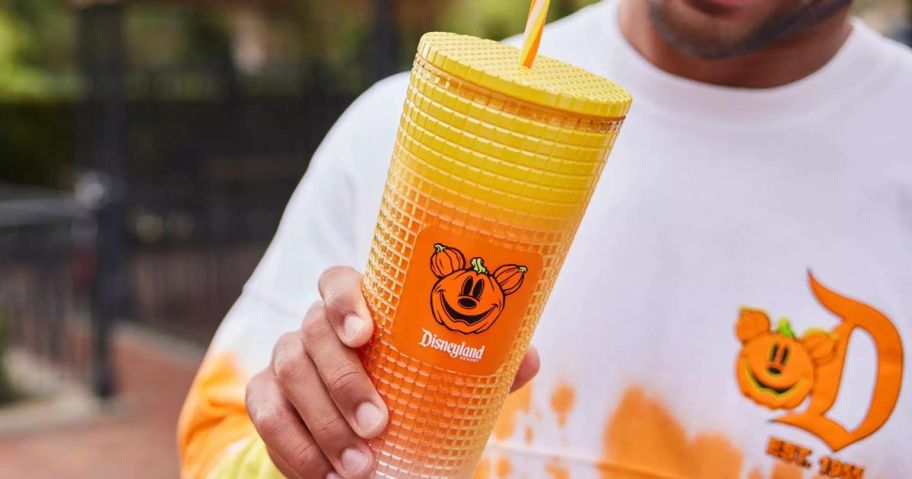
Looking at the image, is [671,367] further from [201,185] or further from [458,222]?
[201,185]

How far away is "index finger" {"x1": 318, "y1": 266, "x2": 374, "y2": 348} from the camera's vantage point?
0.99m

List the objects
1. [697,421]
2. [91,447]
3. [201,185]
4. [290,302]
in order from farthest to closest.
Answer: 1. [201,185]
2. [91,447]
3. [290,302]
4. [697,421]

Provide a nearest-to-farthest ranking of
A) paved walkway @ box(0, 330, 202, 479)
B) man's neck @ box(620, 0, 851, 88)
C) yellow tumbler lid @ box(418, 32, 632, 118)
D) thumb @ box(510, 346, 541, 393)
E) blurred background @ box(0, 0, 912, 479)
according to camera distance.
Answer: yellow tumbler lid @ box(418, 32, 632, 118) → thumb @ box(510, 346, 541, 393) → man's neck @ box(620, 0, 851, 88) → paved walkway @ box(0, 330, 202, 479) → blurred background @ box(0, 0, 912, 479)

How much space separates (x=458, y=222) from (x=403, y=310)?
0.32ft

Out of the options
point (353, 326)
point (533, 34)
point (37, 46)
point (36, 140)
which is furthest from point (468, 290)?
point (37, 46)

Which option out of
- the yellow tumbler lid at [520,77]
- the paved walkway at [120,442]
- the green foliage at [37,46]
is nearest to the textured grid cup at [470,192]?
the yellow tumbler lid at [520,77]

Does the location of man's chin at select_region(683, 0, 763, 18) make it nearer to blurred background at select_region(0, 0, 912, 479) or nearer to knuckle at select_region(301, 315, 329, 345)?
knuckle at select_region(301, 315, 329, 345)

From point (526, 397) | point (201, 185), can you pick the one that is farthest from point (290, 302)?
point (201, 185)

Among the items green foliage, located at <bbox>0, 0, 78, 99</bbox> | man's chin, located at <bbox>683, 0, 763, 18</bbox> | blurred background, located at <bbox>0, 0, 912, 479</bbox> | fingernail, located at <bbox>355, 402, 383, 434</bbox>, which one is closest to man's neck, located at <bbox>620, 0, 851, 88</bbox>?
man's chin, located at <bbox>683, 0, 763, 18</bbox>

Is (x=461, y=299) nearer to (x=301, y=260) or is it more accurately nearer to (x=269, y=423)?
(x=269, y=423)

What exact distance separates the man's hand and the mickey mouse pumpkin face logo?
0.09 metres

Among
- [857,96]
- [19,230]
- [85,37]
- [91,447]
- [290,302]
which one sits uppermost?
[857,96]

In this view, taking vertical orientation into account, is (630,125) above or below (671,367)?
above

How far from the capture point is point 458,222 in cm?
94
